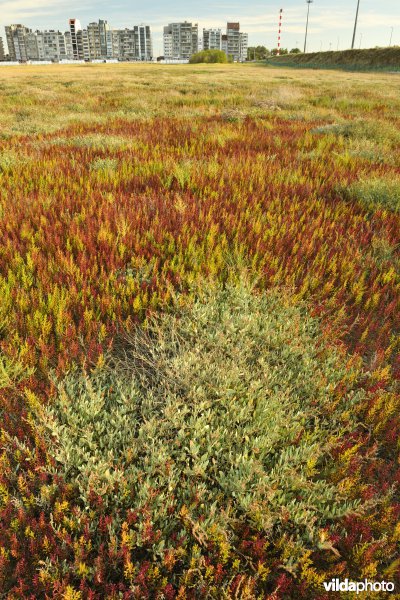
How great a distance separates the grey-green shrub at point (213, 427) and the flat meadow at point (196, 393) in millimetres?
19

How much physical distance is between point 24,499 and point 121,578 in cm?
62

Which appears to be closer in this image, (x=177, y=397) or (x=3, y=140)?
(x=177, y=397)

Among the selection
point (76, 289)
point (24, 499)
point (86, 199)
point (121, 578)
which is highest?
point (86, 199)

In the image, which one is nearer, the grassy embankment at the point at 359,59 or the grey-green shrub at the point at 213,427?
the grey-green shrub at the point at 213,427

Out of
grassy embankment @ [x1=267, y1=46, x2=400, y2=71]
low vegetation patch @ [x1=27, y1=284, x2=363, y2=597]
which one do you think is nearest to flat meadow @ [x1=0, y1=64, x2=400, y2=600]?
low vegetation patch @ [x1=27, y1=284, x2=363, y2=597]

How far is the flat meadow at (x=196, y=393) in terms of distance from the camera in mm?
1746

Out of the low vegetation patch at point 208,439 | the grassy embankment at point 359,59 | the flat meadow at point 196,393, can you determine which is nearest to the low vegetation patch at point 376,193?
the flat meadow at point 196,393

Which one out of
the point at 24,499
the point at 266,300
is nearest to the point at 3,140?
the point at 266,300

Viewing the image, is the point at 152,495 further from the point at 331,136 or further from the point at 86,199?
the point at 331,136

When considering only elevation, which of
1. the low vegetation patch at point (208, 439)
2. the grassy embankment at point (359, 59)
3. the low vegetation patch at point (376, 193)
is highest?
the grassy embankment at point (359, 59)

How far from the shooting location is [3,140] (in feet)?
32.4

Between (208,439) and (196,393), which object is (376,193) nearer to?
(196,393)

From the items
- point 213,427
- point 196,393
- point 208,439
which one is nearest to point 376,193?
point 196,393

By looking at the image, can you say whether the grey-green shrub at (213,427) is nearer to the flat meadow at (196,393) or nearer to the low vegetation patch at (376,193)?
the flat meadow at (196,393)
